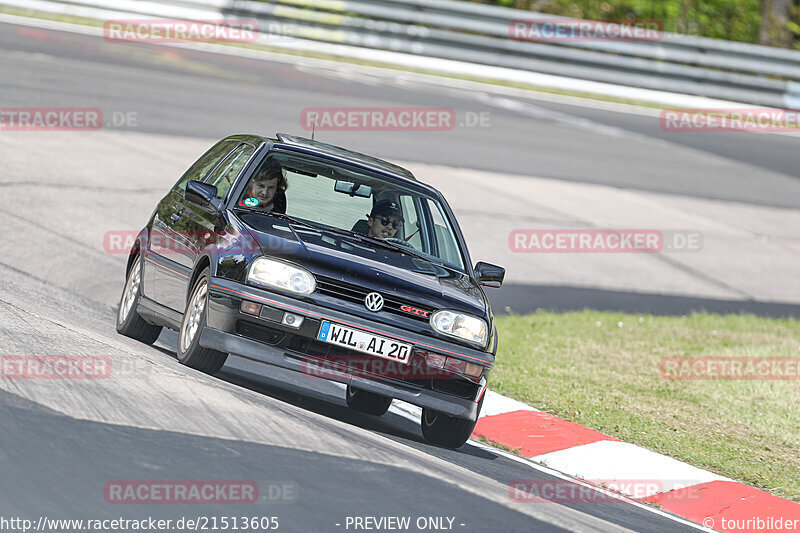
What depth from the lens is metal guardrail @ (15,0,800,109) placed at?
24.4 m

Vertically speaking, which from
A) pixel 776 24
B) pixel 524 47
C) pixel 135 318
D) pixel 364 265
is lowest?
pixel 135 318

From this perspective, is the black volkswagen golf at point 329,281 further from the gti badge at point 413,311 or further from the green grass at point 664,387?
the green grass at point 664,387

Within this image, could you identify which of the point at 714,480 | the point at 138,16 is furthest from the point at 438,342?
the point at 138,16

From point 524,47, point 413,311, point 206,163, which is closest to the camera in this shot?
point 413,311

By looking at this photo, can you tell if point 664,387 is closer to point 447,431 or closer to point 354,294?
point 447,431

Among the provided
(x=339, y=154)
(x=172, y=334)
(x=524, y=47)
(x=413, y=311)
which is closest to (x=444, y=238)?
(x=339, y=154)

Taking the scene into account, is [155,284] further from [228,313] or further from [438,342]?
[438,342]

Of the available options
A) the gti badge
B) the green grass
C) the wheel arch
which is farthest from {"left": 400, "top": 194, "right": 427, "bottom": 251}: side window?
the green grass

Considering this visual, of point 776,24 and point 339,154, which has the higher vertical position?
point 776,24

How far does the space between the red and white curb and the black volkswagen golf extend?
0.87 meters

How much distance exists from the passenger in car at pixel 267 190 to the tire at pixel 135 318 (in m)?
1.24

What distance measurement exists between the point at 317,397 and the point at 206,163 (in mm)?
1975

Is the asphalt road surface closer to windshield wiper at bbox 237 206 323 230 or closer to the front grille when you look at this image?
the front grille

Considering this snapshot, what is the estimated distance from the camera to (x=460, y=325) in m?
7.25
